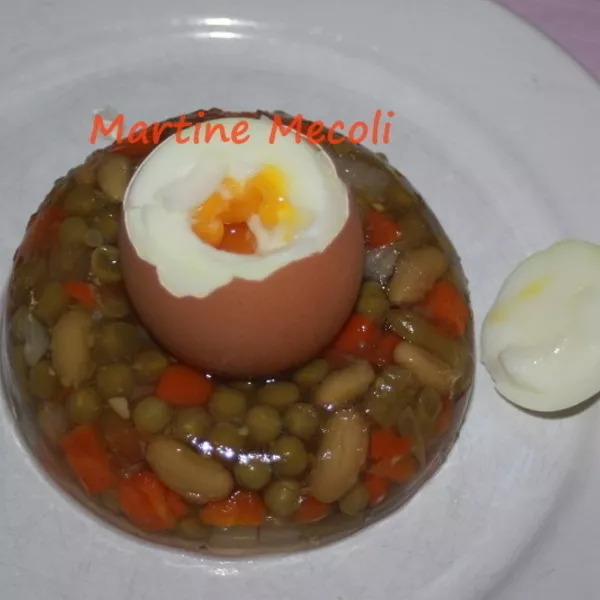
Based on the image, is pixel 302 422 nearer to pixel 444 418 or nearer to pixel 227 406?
pixel 227 406

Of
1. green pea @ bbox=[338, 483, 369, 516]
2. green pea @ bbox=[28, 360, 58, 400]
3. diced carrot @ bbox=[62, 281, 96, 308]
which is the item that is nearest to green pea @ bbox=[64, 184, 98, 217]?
diced carrot @ bbox=[62, 281, 96, 308]

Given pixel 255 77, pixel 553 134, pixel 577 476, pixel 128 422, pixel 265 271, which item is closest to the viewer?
pixel 265 271

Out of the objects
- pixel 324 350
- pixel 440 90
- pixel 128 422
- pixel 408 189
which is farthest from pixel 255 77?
pixel 128 422

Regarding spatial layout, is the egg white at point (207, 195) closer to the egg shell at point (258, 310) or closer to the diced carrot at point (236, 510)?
the egg shell at point (258, 310)

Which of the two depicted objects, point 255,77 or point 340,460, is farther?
point 255,77

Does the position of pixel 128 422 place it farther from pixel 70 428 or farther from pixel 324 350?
pixel 324 350

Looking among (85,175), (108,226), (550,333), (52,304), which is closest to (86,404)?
(52,304)
